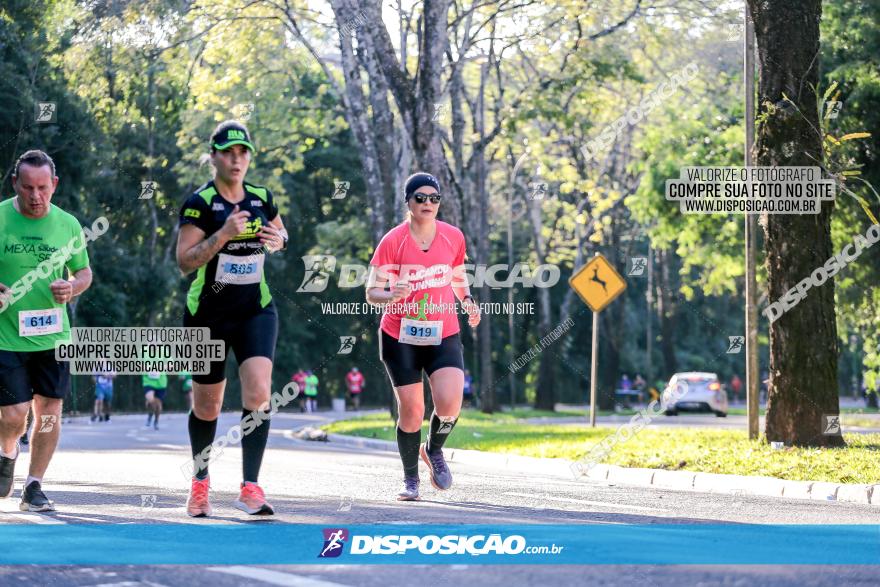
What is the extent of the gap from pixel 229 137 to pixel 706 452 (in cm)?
909

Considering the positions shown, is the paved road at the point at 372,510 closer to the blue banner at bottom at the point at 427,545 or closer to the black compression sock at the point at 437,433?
the blue banner at bottom at the point at 427,545

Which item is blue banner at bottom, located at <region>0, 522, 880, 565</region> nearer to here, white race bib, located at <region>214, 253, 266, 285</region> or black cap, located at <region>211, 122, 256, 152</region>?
white race bib, located at <region>214, 253, 266, 285</region>

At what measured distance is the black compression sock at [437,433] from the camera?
402 inches

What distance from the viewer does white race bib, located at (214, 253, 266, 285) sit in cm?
819

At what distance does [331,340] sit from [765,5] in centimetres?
4384

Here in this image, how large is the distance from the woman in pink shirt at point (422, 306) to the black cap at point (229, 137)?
Answer: 1837mm

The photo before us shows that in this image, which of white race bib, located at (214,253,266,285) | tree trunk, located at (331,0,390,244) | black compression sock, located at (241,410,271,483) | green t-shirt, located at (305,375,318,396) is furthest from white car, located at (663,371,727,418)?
white race bib, located at (214,253,266,285)

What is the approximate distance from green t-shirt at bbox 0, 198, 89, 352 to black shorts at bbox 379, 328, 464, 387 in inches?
83.9

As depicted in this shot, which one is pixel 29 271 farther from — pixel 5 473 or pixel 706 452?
pixel 706 452

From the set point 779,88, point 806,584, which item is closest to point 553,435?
point 779,88

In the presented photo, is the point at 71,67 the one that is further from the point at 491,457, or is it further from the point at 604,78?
the point at 491,457

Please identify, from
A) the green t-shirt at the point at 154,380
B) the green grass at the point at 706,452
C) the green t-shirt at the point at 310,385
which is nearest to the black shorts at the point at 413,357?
the green grass at the point at 706,452

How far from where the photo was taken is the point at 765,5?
1603cm

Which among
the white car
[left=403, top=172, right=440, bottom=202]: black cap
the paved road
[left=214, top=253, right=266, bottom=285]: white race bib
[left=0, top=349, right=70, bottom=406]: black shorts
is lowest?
the white car
